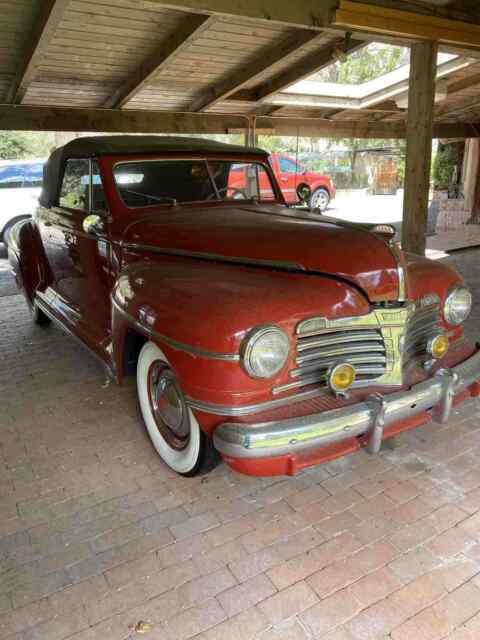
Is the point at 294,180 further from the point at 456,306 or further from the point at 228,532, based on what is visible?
the point at 228,532

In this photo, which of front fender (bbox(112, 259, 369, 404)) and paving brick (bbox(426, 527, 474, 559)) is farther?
paving brick (bbox(426, 527, 474, 559))

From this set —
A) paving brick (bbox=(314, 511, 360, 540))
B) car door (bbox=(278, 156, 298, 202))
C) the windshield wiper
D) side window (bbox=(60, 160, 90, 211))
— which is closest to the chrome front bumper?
paving brick (bbox=(314, 511, 360, 540))

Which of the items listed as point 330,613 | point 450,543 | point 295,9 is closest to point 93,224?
point 330,613

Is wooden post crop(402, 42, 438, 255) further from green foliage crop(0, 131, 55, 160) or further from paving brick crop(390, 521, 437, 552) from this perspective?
green foliage crop(0, 131, 55, 160)

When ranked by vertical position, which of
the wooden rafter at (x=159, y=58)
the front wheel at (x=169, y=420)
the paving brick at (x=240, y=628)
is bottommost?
the paving brick at (x=240, y=628)

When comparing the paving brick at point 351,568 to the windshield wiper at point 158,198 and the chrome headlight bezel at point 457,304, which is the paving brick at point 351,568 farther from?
the windshield wiper at point 158,198

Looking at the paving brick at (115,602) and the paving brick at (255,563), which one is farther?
the paving brick at (255,563)

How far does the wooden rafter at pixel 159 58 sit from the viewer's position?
4.74 metres

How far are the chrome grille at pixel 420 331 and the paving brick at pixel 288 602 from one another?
1.13m

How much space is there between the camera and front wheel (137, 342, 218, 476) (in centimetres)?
238

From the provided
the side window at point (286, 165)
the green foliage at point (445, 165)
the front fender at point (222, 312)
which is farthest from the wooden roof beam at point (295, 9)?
the green foliage at point (445, 165)

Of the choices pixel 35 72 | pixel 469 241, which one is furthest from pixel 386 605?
pixel 469 241

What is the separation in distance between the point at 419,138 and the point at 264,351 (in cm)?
385

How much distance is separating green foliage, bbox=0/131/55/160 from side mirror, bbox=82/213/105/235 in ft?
92.1
